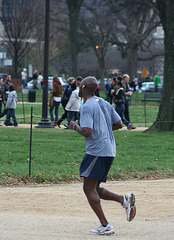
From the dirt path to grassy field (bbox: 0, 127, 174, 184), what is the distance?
0.62 metres

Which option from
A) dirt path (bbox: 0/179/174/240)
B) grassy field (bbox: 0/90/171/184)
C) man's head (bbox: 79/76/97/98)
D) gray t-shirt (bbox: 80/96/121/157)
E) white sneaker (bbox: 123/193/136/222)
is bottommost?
grassy field (bbox: 0/90/171/184)

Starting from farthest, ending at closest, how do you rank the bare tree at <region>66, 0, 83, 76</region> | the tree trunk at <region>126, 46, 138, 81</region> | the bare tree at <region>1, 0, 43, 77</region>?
the tree trunk at <region>126, 46, 138, 81</region> < the bare tree at <region>1, 0, 43, 77</region> < the bare tree at <region>66, 0, 83, 76</region>

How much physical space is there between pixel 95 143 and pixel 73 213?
1.70 m

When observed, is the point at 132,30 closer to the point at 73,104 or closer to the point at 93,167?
the point at 73,104

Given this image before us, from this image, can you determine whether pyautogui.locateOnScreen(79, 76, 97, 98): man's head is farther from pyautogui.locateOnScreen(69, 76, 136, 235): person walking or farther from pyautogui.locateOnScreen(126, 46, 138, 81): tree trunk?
pyautogui.locateOnScreen(126, 46, 138, 81): tree trunk

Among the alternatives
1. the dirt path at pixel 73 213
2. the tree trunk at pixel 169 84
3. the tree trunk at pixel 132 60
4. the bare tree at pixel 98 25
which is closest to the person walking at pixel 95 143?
the dirt path at pixel 73 213

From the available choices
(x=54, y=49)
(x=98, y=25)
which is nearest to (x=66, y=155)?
(x=98, y=25)

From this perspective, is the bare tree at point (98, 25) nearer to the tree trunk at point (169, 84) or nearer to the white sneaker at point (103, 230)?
the tree trunk at point (169, 84)

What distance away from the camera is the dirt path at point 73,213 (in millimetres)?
5918

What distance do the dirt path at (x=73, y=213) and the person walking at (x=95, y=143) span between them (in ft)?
1.20

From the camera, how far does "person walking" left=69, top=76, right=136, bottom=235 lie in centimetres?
576

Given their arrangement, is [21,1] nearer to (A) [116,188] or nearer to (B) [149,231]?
(A) [116,188]

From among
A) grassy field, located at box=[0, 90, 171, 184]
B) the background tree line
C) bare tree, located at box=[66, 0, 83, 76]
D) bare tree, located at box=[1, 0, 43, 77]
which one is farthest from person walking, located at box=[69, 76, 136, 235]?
bare tree, located at box=[1, 0, 43, 77]

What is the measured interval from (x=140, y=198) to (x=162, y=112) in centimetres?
859
